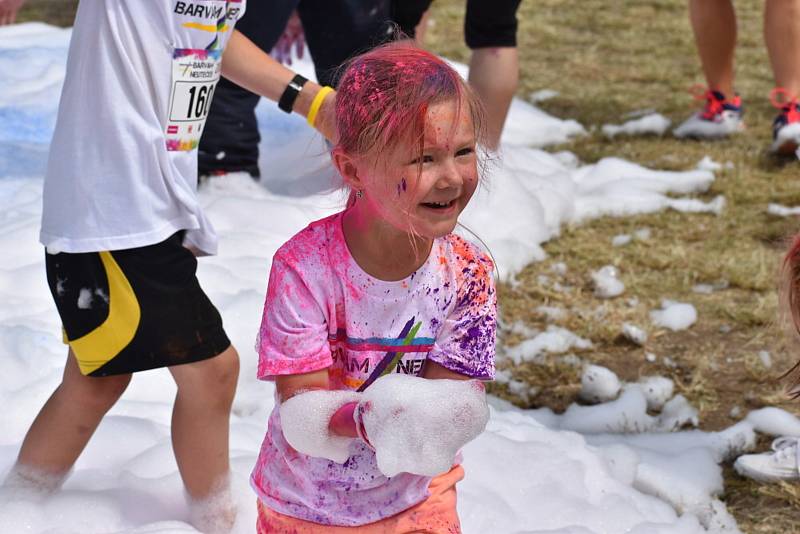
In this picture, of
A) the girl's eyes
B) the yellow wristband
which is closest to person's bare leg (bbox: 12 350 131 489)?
the yellow wristband

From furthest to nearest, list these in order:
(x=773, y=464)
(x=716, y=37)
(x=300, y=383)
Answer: (x=716, y=37) → (x=773, y=464) → (x=300, y=383)

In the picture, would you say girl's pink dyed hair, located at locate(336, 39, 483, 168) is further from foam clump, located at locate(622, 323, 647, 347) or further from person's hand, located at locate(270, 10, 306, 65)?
person's hand, located at locate(270, 10, 306, 65)

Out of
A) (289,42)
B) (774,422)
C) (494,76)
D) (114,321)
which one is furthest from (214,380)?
(289,42)

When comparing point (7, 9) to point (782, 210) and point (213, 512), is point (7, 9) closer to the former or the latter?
point (213, 512)

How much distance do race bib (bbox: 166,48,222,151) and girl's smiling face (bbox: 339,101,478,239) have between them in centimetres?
58

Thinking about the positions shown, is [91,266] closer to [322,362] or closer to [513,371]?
[322,362]

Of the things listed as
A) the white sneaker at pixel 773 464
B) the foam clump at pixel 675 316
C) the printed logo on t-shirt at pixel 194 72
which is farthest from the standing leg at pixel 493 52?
the printed logo on t-shirt at pixel 194 72

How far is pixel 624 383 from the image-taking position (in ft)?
9.36

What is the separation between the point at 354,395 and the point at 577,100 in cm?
419

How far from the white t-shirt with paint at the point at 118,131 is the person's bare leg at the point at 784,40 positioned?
3.14 meters

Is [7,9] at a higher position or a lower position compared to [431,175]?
lower

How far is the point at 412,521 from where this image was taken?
1.63 metres

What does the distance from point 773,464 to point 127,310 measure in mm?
1386

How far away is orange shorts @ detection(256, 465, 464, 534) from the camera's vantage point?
161 centimetres
